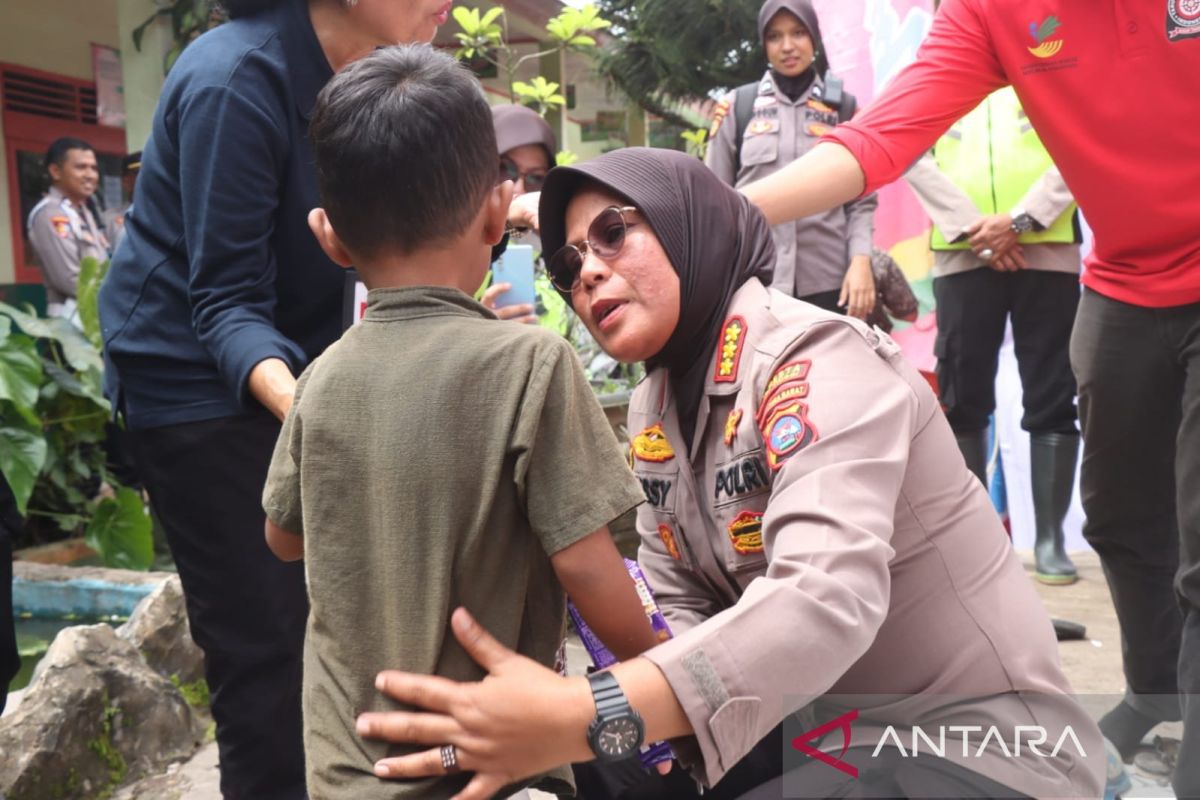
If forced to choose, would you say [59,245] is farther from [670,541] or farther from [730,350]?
[730,350]

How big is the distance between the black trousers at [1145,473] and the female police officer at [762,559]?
74 centimetres

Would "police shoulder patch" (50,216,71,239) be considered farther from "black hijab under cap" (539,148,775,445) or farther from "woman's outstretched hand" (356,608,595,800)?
"woman's outstretched hand" (356,608,595,800)

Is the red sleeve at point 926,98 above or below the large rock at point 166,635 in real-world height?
above

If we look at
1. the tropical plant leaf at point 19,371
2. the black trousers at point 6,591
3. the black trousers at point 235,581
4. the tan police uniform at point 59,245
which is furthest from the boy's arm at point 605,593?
the tan police uniform at point 59,245

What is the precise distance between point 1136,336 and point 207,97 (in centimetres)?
191

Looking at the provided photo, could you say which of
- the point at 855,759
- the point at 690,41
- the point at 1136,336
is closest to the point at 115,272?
the point at 855,759

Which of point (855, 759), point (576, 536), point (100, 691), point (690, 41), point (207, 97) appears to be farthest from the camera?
point (690, 41)

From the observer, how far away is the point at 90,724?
293 cm

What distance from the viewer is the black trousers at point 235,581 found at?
6.67 ft

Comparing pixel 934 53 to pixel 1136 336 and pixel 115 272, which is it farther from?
pixel 115 272

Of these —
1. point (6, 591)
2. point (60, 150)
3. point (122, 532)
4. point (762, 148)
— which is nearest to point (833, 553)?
point (6, 591)

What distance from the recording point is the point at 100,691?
9.71 feet

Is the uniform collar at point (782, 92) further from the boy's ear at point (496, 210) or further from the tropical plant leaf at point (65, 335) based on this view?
the boy's ear at point (496, 210)

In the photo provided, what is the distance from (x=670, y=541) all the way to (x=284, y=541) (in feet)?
2.18
